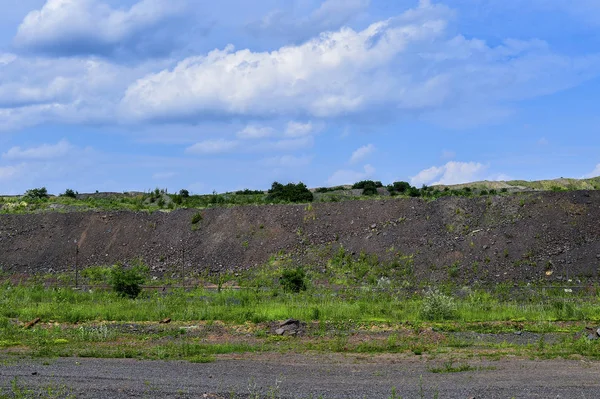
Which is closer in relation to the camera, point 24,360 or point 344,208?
point 24,360

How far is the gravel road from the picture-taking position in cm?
1398

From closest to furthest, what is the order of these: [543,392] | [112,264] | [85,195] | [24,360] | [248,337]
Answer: [543,392] → [24,360] → [248,337] → [112,264] → [85,195]

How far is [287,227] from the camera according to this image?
157 feet

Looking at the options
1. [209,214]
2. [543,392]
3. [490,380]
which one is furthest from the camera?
[209,214]

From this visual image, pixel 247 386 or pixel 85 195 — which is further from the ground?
pixel 85 195

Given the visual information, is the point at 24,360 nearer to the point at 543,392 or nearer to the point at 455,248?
the point at 543,392

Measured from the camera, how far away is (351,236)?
45.2 meters

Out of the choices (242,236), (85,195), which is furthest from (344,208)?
(85,195)

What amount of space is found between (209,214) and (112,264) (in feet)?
26.8

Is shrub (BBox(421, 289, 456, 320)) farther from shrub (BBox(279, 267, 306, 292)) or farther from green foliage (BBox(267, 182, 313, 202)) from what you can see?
green foliage (BBox(267, 182, 313, 202))

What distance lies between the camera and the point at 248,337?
73.0ft

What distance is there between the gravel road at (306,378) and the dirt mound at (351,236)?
2111 cm

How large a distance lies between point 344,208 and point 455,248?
1026 centimetres

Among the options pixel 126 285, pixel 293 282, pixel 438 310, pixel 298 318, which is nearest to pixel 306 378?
pixel 298 318
